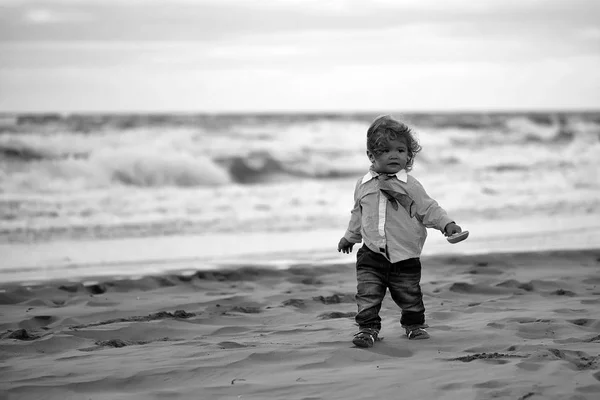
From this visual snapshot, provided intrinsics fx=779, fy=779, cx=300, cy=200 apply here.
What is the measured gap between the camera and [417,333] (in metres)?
4.02

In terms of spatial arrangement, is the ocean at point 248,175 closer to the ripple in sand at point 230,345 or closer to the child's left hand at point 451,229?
the child's left hand at point 451,229

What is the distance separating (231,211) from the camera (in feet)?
35.3

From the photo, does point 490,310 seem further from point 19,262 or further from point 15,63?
point 15,63

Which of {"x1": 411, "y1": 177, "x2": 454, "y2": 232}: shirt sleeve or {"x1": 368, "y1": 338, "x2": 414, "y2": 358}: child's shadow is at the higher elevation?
{"x1": 411, "y1": 177, "x2": 454, "y2": 232}: shirt sleeve

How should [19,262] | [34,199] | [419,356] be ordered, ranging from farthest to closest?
[34,199] → [19,262] → [419,356]

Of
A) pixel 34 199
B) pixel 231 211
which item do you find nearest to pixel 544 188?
pixel 231 211

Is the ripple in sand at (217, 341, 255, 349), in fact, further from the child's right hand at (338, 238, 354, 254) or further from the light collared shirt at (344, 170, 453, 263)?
the light collared shirt at (344, 170, 453, 263)

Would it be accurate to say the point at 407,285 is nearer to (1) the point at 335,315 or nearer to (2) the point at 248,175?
(1) the point at 335,315

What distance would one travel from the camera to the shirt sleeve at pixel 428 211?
13.1 ft

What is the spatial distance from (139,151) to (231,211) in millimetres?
9510

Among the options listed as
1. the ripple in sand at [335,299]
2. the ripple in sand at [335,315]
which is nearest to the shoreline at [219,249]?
the ripple in sand at [335,299]

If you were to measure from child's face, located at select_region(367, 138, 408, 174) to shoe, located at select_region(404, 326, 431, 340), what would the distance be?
83cm

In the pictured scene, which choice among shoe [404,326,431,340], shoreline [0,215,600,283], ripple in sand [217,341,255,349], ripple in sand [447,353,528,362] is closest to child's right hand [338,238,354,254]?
shoe [404,326,431,340]

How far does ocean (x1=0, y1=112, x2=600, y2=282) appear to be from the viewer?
32.2 feet
